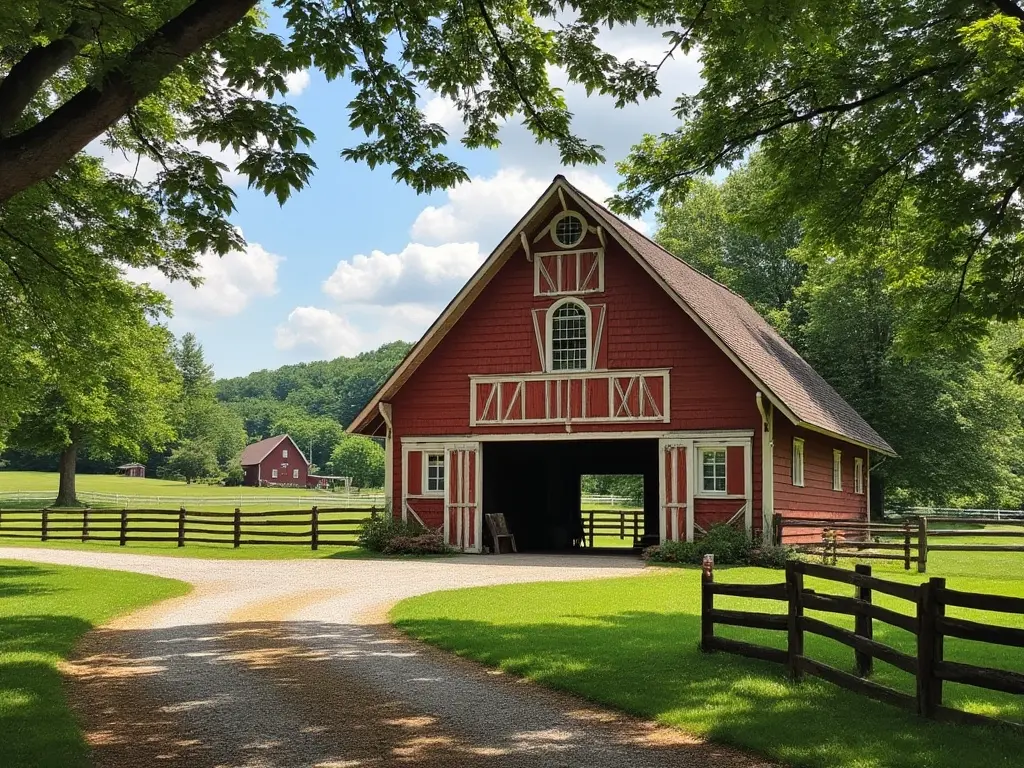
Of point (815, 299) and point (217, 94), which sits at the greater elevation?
point (815, 299)

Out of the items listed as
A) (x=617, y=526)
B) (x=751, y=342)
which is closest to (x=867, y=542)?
(x=751, y=342)

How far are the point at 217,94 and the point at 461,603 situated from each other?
27.8ft

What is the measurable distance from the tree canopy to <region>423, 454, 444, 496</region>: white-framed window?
1232 centimetres

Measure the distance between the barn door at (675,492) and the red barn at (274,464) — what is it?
8974cm

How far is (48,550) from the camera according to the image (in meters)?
27.6

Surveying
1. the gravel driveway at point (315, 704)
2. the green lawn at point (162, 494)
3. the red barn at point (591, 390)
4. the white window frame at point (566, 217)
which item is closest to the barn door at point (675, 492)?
the red barn at point (591, 390)

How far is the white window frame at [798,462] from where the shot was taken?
24688mm

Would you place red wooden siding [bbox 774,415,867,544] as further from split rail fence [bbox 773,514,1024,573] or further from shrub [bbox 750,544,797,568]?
shrub [bbox 750,544,797,568]

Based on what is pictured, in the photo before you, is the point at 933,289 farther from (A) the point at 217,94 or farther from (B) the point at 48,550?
(B) the point at 48,550

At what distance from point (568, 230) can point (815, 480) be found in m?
9.81

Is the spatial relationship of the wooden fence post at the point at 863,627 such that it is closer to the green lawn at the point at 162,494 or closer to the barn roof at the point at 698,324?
the barn roof at the point at 698,324

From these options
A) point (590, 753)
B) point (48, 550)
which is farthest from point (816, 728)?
point (48, 550)

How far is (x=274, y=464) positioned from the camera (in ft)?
360

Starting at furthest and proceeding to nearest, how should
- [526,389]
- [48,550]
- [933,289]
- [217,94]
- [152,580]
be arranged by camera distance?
1. [48,550]
2. [526,389]
3. [152,580]
4. [933,289]
5. [217,94]
